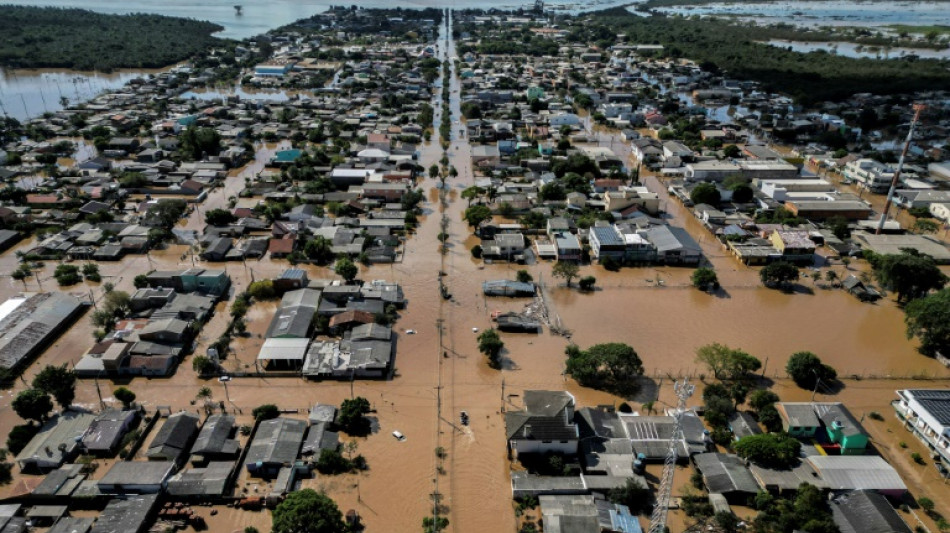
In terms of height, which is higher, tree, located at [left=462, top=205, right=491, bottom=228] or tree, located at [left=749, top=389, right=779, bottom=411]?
tree, located at [left=462, top=205, right=491, bottom=228]

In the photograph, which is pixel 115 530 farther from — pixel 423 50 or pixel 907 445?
pixel 423 50

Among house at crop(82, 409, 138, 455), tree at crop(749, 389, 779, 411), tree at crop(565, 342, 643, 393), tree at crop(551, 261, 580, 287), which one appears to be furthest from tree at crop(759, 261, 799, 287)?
house at crop(82, 409, 138, 455)

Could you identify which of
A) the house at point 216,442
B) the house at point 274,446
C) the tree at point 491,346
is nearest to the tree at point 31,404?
the house at point 216,442

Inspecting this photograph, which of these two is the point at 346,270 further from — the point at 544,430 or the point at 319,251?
the point at 544,430

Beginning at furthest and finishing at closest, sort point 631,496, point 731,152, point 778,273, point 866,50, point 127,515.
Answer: point 866,50 < point 731,152 < point 778,273 < point 631,496 < point 127,515

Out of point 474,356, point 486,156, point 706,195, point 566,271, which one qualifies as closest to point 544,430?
point 474,356

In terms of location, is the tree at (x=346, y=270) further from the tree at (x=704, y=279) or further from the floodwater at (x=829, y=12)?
the floodwater at (x=829, y=12)

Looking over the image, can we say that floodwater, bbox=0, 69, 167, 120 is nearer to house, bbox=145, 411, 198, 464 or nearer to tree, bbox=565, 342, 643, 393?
house, bbox=145, 411, 198, 464
